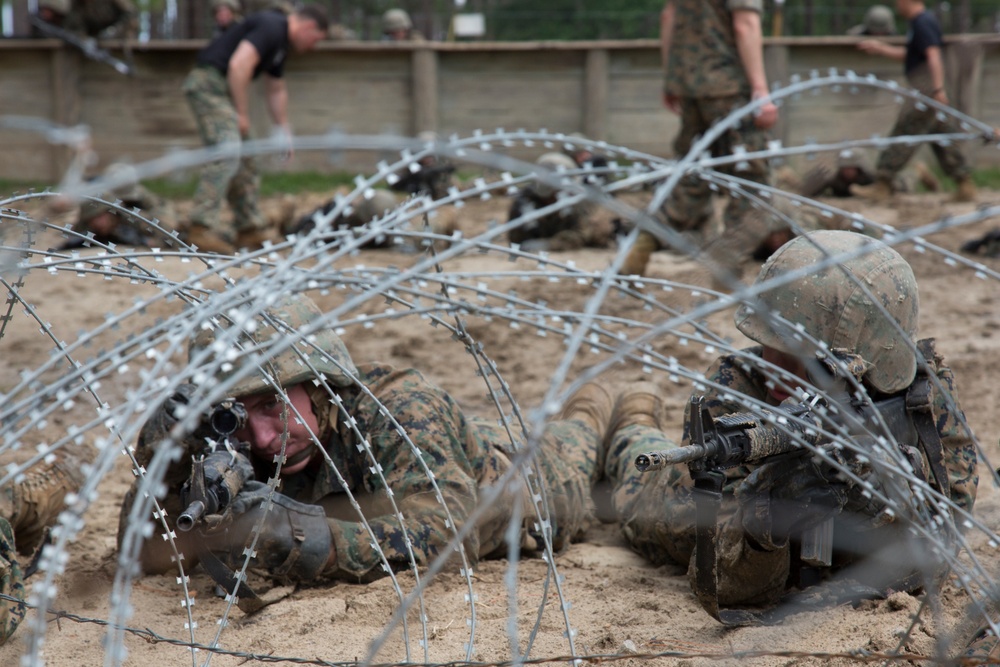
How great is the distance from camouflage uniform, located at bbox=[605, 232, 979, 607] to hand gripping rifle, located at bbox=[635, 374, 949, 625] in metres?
0.06

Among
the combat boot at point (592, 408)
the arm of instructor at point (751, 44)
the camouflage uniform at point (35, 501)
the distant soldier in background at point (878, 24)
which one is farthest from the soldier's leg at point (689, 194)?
the distant soldier in background at point (878, 24)

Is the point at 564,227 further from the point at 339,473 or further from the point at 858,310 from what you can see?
the point at 858,310

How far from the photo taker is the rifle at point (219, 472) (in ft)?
8.56

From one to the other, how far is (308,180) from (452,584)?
975cm

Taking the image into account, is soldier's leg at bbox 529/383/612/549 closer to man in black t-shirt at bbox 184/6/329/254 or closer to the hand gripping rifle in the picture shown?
the hand gripping rifle

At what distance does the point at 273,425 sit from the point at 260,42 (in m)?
5.52

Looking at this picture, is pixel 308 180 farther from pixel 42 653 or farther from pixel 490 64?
pixel 42 653

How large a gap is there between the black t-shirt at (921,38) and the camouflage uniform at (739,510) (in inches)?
279

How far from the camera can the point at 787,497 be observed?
8.64 feet

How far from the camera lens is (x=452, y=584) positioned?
10.6ft

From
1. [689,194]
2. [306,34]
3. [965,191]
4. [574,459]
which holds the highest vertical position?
[306,34]

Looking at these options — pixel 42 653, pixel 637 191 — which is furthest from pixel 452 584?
pixel 637 191

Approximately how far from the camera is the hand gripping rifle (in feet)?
7.64

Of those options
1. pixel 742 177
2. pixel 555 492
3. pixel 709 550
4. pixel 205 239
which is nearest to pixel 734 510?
pixel 709 550
